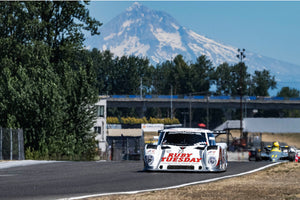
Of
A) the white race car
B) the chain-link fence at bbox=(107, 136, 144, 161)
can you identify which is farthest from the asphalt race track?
the chain-link fence at bbox=(107, 136, 144, 161)

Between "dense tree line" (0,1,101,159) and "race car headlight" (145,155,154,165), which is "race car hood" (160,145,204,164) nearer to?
"race car headlight" (145,155,154,165)

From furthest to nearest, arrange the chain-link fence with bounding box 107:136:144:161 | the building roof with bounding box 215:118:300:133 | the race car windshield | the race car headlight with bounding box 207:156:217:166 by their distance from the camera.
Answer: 1. the building roof with bounding box 215:118:300:133
2. the chain-link fence with bounding box 107:136:144:161
3. the race car windshield
4. the race car headlight with bounding box 207:156:217:166

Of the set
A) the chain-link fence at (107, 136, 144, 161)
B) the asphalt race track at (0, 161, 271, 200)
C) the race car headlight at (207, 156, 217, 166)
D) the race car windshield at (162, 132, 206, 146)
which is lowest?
the chain-link fence at (107, 136, 144, 161)

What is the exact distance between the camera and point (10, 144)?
3834cm

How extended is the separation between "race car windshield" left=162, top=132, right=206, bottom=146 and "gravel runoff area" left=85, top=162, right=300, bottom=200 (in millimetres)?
3631

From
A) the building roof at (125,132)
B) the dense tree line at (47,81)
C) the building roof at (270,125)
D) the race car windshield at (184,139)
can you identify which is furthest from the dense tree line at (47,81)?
the building roof at (125,132)

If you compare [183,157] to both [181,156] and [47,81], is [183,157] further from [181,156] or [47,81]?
[47,81]

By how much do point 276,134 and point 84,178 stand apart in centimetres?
10034

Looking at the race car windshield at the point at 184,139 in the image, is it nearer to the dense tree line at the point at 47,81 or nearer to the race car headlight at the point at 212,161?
the race car headlight at the point at 212,161

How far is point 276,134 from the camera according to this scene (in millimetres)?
117562

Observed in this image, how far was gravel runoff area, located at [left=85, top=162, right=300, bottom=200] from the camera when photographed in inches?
570

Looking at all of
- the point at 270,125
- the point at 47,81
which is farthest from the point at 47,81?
the point at 270,125

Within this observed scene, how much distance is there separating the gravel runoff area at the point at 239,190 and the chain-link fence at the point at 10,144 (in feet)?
66.3

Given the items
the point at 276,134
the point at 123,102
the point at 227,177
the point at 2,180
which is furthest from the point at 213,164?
the point at 123,102
